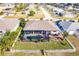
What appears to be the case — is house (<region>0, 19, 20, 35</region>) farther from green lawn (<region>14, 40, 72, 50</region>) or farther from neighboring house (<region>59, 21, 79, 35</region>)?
neighboring house (<region>59, 21, 79, 35</region>)

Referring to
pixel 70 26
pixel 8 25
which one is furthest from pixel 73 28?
pixel 8 25

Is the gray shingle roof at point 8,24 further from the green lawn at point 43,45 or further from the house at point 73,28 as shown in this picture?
the house at point 73,28

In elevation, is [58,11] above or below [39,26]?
above

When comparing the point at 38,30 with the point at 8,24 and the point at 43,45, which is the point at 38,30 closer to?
the point at 43,45

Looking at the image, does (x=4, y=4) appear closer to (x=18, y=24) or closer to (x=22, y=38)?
(x=18, y=24)

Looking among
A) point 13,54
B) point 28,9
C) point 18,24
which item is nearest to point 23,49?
point 13,54

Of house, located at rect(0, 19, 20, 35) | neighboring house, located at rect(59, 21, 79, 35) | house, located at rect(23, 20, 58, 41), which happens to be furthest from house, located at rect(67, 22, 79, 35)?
house, located at rect(0, 19, 20, 35)
